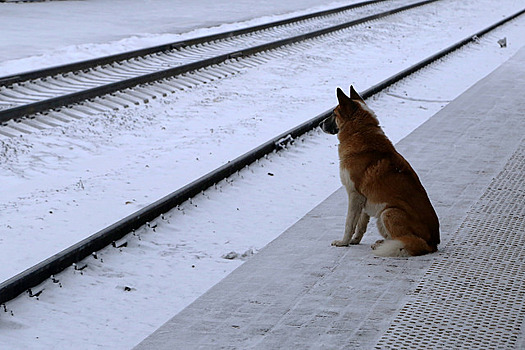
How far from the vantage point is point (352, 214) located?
18.9 ft

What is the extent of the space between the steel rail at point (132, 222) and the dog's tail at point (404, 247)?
1.96m

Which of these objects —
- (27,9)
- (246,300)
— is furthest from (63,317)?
(27,9)

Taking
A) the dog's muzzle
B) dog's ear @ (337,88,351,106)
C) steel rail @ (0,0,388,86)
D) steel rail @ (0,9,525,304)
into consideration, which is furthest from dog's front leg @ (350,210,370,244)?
steel rail @ (0,0,388,86)

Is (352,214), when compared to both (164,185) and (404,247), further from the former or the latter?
(164,185)

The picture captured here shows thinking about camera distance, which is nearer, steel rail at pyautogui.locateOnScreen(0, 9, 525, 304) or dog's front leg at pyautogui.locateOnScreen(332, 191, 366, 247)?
steel rail at pyautogui.locateOnScreen(0, 9, 525, 304)

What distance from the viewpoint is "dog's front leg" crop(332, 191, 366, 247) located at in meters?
5.68

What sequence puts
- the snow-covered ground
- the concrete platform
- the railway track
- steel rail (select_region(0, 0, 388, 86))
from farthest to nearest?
1. steel rail (select_region(0, 0, 388, 86))
2. the railway track
3. the snow-covered ground
4. the concrete platform

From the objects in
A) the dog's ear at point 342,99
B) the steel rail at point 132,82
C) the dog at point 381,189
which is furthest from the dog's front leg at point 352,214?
the steel rail at point 132,82

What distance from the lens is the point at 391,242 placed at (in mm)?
5543

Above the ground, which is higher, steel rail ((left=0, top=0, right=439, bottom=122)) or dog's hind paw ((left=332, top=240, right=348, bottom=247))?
steel rail ((left=0, top=0, right=439, bottom=122))

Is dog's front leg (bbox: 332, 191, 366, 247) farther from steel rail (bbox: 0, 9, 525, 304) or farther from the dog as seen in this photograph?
steel rail (bbox: 0, 9, 525, 304)

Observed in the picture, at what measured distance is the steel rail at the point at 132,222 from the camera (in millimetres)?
5172

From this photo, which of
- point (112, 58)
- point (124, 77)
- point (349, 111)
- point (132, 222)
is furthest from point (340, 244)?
point (112, 58)

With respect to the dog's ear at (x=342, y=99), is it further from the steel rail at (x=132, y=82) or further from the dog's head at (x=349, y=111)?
the steel rail at (x=132, y=82)
